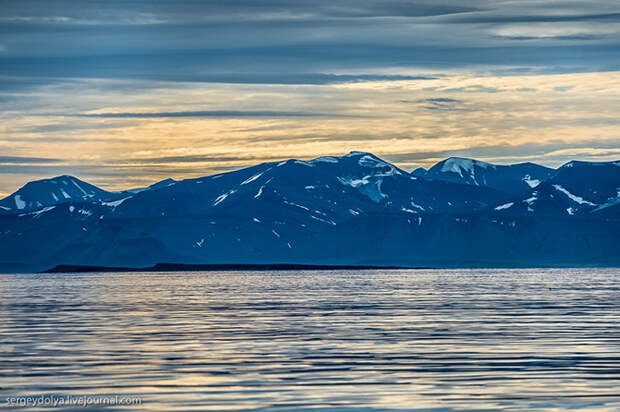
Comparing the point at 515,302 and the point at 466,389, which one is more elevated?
the point at 466,389

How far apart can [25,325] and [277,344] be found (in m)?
19.8

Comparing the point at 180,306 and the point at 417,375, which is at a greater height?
the point at 417,375

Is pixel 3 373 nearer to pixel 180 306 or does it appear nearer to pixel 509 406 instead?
pixel 509 406

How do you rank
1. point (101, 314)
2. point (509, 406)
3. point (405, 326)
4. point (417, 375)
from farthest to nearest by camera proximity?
point (101, 314) < point (405, 326) < point (417, 375) < point (509, 406)

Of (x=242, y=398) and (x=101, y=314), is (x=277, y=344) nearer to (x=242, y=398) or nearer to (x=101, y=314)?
(x=242, y=398)

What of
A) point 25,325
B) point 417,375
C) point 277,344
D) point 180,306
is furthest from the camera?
point 180,306

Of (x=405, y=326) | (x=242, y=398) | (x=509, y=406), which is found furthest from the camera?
(x=405, y=326)

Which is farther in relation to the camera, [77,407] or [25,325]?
[25,325]

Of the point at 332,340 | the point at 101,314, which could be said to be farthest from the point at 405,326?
the point at 101,314

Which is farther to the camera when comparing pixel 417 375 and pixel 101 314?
pixel 101 314

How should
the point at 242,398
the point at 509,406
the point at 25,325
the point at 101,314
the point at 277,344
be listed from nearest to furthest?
the point at 509,406 → the point at 242,398 → the point at 277,344 → the point at 25,325 → the point at 101,314

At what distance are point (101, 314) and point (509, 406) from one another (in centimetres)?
4637

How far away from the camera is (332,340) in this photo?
154ft

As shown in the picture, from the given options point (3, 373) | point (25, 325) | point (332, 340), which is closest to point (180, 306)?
point (25, 325)
